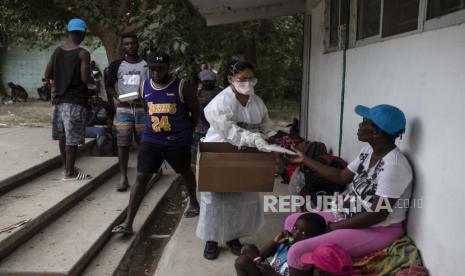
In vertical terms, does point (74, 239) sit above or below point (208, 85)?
below

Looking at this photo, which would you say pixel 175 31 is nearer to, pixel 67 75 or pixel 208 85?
pixel 67 75

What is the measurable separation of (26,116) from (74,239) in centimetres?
948

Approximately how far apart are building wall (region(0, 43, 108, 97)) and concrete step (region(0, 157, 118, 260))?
47.2 feet

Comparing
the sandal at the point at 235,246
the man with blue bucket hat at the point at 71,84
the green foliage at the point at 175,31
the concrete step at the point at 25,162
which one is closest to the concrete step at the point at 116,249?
the sandal at the point at 235,246

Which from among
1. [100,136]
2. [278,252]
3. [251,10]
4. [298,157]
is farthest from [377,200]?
[251,10]

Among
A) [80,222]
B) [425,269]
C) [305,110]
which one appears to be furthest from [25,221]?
[305,110]

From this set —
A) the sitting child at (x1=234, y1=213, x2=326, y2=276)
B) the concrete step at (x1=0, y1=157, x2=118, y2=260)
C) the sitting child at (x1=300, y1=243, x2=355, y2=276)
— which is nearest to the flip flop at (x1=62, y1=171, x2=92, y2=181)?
the concrete step at (x1=0, y1=157, x2=118, y2=260)

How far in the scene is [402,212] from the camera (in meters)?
2.61

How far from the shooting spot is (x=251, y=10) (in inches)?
286

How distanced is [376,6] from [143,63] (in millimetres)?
2363

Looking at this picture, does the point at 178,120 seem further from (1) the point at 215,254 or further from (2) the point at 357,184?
(2) the point at 357,184

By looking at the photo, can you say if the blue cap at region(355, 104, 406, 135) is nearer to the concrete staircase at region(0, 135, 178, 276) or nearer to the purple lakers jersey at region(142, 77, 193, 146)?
the purple lakers jersey at region(142, 77, 193, 146)

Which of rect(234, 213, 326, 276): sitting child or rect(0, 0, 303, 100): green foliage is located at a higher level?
rect(0, 0, 303, 100): green foliage

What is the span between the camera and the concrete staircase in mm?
3246
